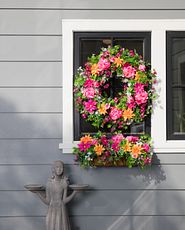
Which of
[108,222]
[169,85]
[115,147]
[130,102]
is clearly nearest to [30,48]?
[130,102]

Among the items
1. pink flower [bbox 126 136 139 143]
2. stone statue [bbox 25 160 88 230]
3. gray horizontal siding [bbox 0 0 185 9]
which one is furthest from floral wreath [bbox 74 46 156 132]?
stone statue [bbox 25 160 88 230]

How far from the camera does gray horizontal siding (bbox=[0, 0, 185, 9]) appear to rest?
15.9ft

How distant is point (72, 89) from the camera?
483 centimetres

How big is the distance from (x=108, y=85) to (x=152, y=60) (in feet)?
1.40

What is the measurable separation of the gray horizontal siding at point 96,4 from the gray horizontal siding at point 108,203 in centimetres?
155

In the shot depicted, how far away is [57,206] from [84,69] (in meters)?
1.15

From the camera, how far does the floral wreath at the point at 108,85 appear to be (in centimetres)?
476

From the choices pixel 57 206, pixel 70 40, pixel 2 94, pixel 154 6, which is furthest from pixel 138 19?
pixel 57 206

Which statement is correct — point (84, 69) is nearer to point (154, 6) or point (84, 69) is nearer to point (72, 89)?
point (72, 89)

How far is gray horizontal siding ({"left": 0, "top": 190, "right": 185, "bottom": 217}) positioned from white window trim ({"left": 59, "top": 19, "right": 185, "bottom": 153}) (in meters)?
0.40

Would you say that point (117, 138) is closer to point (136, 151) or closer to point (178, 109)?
point (136, 151)

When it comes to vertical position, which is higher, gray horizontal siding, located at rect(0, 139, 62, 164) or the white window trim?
the white window trim

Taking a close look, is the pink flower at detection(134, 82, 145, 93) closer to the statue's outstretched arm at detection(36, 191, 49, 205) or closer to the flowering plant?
the flowering plant

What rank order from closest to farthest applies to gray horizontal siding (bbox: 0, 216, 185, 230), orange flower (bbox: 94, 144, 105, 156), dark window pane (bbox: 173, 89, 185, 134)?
orange flower (bbox: 94, 144, 105, 156) < gray horizontal siding (bbox: 0, 216, 185, 230) < dark window pane (bbox: 173, 89, 185, 134)
